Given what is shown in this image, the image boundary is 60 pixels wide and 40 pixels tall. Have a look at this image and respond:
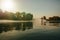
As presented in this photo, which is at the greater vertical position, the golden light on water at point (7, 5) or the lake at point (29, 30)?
the golden light on water at point (7, 5)

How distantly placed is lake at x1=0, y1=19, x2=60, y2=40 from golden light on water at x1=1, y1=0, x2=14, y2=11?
0.61 ft

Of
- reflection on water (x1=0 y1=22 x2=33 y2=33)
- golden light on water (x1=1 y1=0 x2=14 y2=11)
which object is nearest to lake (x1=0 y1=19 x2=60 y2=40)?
reflection on water (x1=0 y1=22 x2=33 y2=33)

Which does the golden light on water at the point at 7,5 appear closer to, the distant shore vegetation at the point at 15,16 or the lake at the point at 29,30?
the distant shore vegetation at the point at 15,16

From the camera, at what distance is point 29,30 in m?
1.82

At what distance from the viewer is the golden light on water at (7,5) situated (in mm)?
1849

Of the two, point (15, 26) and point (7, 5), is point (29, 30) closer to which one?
point (15, 26)

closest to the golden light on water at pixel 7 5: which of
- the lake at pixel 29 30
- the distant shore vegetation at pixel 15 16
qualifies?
the distant shore vegetation at pixel 15 16

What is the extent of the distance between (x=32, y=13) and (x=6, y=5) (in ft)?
1.17

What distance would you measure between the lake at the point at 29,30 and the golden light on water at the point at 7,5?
186 mm

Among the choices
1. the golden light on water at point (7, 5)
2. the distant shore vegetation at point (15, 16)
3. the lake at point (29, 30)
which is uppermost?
the golden light on water at point (7, 5)

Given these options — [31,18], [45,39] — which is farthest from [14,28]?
[45,39]

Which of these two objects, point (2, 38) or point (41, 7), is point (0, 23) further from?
point (41, 7)

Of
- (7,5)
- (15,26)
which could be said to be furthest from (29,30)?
(7,5)

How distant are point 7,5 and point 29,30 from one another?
17.3 inches
